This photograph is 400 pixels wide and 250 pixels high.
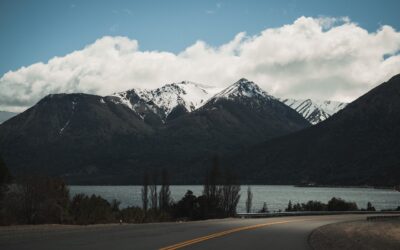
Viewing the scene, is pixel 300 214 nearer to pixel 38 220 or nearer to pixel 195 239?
pixel 38 220

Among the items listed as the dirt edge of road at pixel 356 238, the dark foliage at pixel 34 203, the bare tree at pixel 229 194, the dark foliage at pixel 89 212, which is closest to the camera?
the dirt edge of road at pixel 356 238

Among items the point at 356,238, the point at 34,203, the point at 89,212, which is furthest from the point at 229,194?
the point at 356,238

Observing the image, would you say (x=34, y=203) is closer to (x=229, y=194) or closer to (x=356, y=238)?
(x=356, y=238)

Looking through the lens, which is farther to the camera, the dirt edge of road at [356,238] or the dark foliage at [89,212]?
the dark foliage at [89,212]

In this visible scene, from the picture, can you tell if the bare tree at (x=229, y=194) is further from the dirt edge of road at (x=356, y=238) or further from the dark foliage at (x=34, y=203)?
the dirt edge of road at (x=356, y=238)

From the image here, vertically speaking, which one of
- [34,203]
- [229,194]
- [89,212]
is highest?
[229,194]

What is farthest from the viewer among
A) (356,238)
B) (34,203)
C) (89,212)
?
(89,212)

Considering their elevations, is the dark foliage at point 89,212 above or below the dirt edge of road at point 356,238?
above

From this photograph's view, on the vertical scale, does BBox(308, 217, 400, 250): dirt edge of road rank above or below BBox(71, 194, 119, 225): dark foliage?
below

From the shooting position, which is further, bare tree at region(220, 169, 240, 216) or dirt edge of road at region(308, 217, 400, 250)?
bare tree at region(220, 169, 240, 216)

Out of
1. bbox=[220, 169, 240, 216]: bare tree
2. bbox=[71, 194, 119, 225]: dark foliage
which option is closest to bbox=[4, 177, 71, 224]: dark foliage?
bbox=[71, 194, 119, 225]: dark foliage

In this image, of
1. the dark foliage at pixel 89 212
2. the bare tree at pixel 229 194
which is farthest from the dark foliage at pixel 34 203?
the bare tree at pixel 229 194

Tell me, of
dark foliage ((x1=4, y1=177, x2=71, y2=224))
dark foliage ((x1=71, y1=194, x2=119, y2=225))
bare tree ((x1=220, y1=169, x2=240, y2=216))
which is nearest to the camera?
dark foliage ((x1=4, y1=177, x2=71, y2=224))

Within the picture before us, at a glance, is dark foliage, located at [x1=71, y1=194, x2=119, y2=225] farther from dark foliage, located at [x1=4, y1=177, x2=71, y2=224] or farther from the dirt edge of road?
the dirt edge of road
